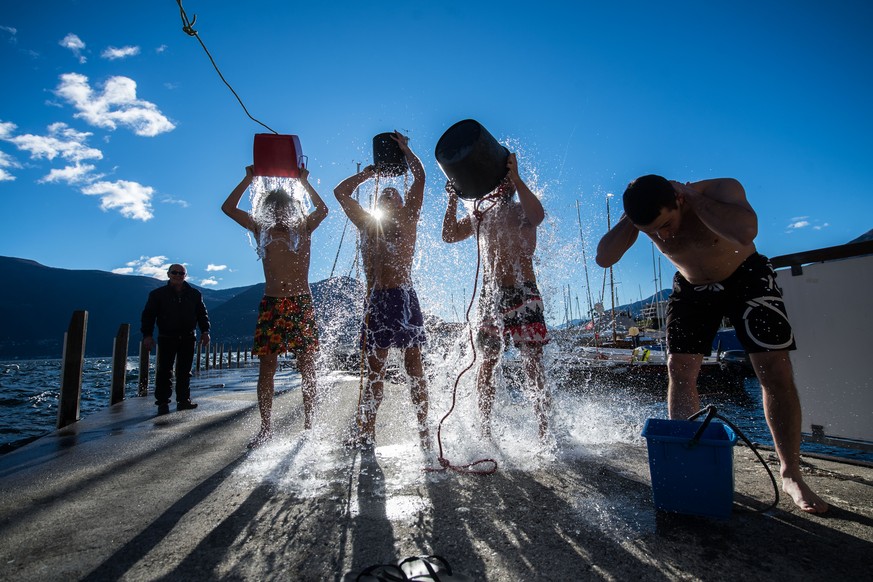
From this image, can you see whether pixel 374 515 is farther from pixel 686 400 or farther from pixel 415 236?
pixel 415 236

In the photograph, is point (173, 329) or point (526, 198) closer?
point (526, 198)

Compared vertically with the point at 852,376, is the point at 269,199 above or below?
A: above

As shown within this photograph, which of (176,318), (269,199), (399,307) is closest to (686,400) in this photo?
(399,307)

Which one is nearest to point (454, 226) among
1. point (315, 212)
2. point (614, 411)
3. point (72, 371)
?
point (315, 212)

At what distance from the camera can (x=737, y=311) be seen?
2.17 metres

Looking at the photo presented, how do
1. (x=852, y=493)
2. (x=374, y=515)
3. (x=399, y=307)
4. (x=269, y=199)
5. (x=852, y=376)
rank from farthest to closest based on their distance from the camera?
(x=269, y=199), (x=399, y=307), (x=852, y=376), (x=852, y=493), (x=374, y=515)

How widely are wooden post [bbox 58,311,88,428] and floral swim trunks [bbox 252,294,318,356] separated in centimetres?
340

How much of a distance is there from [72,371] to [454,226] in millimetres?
5446

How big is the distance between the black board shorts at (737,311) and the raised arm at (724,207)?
10.6 inches

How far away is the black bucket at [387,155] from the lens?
3.28 m

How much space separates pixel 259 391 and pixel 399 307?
4.29 ft

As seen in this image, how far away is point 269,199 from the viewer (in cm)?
366

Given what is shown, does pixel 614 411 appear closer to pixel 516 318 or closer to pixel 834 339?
pixel 834 339

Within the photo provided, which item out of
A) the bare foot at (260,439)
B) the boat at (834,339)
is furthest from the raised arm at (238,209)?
the boat at (834,339)
